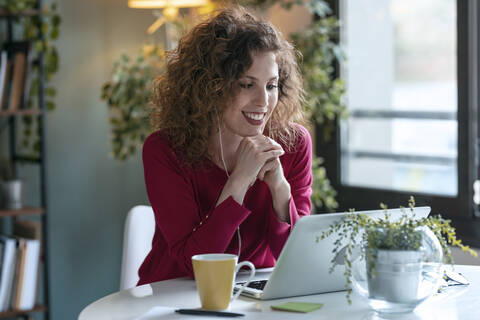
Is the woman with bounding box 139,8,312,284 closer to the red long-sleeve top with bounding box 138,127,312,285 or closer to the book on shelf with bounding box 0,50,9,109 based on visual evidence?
the red long-sleeve top with bounding box 138,127,312,285

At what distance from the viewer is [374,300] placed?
1.07m

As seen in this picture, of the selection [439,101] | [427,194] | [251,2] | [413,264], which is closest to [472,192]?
[427,194]

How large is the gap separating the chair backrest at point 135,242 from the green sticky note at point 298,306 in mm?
622

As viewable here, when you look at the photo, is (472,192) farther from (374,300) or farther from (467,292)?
(374,300)

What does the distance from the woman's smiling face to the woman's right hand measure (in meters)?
0.06

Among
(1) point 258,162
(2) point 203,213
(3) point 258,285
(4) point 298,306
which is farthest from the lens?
(2) point 203,213

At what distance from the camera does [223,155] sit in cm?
168

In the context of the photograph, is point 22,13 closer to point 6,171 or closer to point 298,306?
point 6,171

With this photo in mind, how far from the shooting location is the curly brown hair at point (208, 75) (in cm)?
160

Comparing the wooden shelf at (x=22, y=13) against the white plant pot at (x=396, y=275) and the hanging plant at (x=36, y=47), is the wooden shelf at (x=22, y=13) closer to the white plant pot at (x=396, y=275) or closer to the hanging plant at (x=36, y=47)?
the hanging plant at (x=36, y=47)

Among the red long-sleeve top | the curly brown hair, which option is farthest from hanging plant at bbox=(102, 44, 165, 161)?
the red long-sleeve top

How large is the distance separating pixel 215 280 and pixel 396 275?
295 millimetres

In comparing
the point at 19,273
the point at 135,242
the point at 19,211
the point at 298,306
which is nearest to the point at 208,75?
the point at 135,242

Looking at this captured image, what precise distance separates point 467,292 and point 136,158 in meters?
2.26
